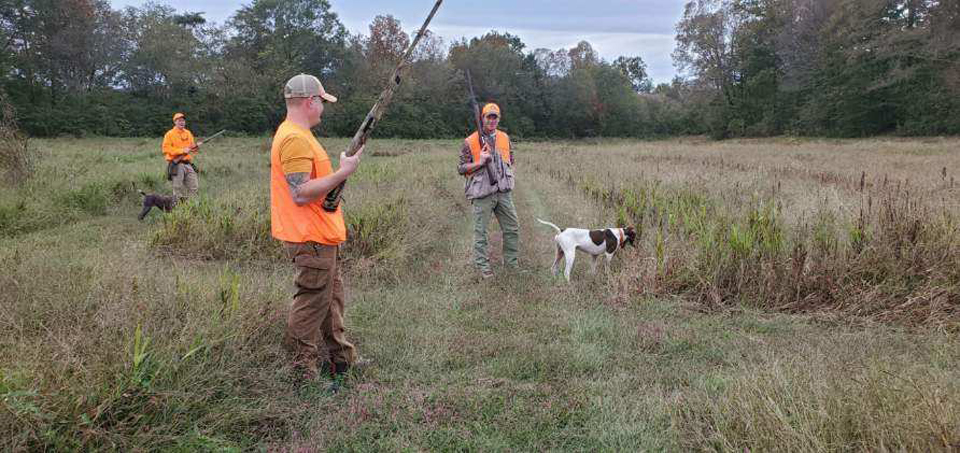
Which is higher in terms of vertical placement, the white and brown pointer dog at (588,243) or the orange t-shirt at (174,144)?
the orange t-shirt at (174,144)

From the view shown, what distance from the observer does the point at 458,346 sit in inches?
181

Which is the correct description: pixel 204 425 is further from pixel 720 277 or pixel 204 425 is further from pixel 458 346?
pixel 720 277

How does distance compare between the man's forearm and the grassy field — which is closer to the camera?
the grassy field

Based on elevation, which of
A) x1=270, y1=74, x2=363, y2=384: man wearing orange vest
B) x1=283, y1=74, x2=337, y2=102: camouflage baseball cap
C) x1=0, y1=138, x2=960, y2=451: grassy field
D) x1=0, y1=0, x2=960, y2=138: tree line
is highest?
x1=0, y1=0, x2=960, y2=138: tree line

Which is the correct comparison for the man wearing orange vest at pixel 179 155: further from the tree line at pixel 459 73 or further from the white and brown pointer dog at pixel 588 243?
the tree line at pixel 459 73

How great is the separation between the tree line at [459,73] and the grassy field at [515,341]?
36.3 meters

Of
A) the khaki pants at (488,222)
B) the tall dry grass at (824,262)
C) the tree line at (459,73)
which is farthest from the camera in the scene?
the tree line at (459,73)

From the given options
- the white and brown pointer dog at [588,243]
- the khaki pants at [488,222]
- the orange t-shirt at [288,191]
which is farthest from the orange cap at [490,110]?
the orange t-shirt at [288,191]

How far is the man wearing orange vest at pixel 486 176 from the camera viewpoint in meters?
7.06

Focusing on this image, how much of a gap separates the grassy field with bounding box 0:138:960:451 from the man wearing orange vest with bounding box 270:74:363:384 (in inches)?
14.5

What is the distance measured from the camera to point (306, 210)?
359cm

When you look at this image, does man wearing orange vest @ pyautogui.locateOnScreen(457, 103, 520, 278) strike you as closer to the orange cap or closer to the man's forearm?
the orange cap

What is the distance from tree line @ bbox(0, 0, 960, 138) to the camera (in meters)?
39.5

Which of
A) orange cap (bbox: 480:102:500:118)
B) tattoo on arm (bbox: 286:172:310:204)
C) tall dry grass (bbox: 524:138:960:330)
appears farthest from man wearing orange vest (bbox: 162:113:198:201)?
tall dry grass (bbox: 524:138:960:330)
